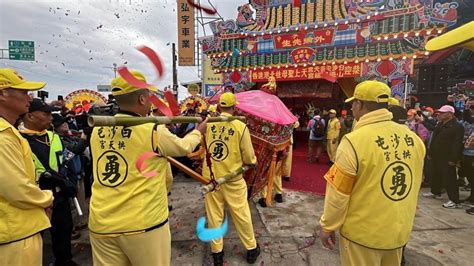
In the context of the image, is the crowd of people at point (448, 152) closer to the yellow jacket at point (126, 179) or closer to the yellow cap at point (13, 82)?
the yellow jacket at point (126, 179)

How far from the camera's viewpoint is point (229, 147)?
322cm

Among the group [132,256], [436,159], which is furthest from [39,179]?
[436,159]

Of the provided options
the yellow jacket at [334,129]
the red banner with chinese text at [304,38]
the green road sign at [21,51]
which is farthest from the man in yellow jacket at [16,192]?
the green road sign at [21,51]

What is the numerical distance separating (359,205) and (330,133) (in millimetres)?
6548

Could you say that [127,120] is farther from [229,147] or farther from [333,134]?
A: [333,134]

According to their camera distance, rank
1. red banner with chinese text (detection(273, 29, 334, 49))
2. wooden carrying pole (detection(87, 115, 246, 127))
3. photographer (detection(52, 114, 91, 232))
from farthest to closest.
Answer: red banner with chinese text (detection(273, 29, 334, 49))
photographer (detection(52, 114, 91, 232))
wooden carrying pole (detection(87, 115, 246, 127))

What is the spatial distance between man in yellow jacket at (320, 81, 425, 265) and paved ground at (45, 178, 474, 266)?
1358 mm

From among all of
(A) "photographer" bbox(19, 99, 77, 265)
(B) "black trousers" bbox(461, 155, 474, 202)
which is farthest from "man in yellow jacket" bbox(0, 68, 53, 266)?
(B) "black trousers" bbox(461, 155, 474, 202)

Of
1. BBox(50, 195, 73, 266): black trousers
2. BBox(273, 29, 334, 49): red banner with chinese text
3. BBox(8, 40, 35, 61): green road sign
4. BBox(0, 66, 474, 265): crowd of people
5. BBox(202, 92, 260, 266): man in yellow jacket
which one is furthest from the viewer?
BBox(8, 40, 35, 61): green road sign

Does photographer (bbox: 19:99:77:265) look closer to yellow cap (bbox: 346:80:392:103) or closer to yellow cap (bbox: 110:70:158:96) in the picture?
yellow cap (bbox: 110:70:158:96)

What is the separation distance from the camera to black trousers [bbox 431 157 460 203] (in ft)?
16.2

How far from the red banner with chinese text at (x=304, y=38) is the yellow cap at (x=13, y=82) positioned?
27.6 feet

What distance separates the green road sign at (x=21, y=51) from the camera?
16188 mm

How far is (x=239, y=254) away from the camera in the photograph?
10.9 ft
